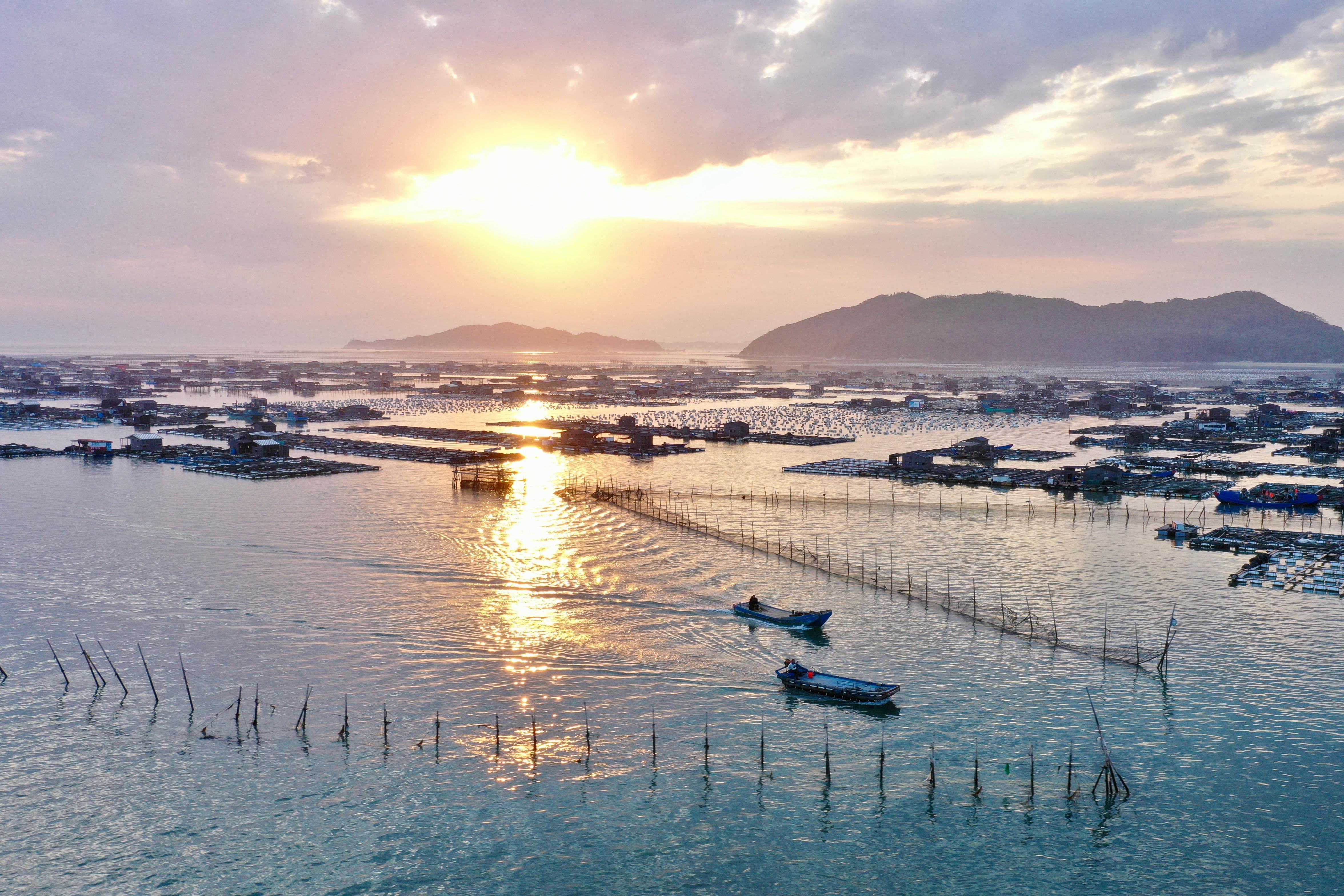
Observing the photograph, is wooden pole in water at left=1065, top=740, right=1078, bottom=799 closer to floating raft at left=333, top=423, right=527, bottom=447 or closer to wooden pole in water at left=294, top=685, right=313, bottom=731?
wooden pole in water at left=294, top=685, right=313, bottom=731

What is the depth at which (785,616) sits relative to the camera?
27.1 metres

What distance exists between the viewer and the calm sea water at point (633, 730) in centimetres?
1617

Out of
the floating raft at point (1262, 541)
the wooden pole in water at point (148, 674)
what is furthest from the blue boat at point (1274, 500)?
the wooden pole in water at point (148, 674)

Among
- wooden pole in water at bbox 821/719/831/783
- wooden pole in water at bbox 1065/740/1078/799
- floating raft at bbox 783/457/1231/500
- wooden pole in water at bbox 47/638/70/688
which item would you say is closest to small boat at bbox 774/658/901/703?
wooden pole in water at bbox 821/719/831/783

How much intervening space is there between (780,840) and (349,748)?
9.35 meters

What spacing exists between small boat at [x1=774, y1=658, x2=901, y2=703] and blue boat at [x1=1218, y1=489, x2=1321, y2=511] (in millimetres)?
Result: 33392

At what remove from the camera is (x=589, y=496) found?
4875 cm

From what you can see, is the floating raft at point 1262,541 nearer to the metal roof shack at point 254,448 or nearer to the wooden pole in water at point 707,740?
the wooden pole in water at point 707,740

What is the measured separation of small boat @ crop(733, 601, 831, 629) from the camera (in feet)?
88.7

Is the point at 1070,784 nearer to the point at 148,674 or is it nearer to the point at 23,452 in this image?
the point at 148,674

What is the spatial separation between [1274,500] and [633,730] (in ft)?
137

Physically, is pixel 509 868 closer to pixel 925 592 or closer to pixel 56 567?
pixel 925 592

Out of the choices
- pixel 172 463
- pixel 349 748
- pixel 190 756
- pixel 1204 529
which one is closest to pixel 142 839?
pixel 190 756

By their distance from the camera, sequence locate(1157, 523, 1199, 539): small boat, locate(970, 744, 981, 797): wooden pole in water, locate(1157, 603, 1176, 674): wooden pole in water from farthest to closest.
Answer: locate(1157, 523, 1199, 539): small boat
locate(1157, 603, 1176, 674): wooden pole in water
locate(970, 744, 981, 797): wooden pole in water
